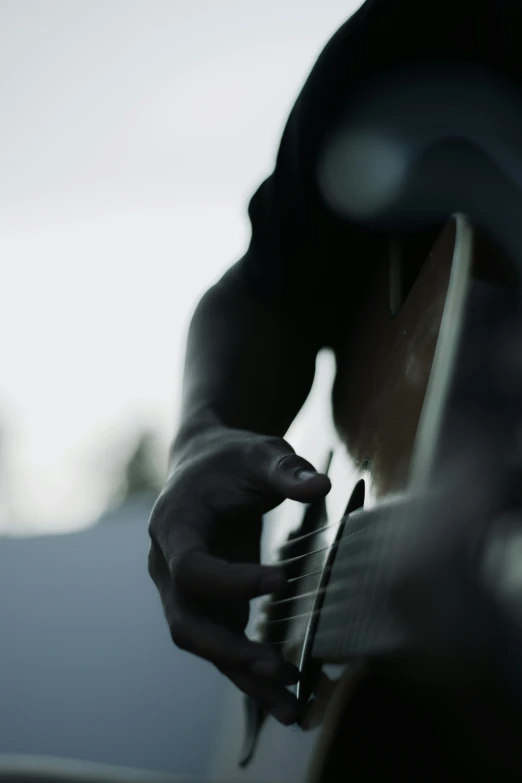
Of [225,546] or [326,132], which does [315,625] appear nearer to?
[225,546]

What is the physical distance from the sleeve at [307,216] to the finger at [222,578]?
1.44 feet

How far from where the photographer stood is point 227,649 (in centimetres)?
60

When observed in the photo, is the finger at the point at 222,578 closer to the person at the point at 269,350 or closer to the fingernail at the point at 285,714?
the person at the point at 269,350

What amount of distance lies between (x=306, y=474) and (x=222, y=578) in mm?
115

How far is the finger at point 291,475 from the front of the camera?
54 centimetres

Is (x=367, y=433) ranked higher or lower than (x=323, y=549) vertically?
higher

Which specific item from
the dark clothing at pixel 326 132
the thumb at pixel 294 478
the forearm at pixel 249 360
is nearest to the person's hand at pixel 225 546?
the thumb at pixel 294 478

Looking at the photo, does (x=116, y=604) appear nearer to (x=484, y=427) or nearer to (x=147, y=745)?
(x=147, y=745)

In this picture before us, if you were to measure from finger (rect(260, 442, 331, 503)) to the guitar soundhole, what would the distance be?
34mm

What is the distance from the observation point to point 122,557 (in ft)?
6.42

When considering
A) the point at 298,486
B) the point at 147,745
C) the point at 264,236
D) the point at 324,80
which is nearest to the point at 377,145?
the point at 324,80

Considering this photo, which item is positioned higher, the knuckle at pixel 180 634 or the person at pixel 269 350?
the person at pixel 269 350

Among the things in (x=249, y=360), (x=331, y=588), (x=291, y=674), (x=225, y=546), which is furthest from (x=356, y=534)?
(x=249, y=360)

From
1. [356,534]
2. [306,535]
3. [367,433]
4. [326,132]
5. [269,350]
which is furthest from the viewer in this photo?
[269,350]
